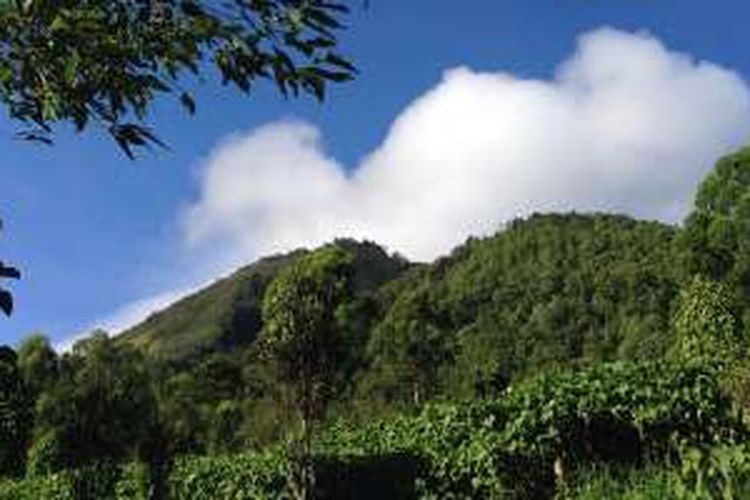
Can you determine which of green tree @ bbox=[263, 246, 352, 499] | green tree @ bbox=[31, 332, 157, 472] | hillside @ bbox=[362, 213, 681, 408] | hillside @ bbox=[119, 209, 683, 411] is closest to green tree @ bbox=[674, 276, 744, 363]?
hillside @ bbox=[119, 209, 683, 411]

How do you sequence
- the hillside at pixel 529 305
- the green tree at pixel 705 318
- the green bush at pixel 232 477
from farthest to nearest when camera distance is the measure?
the hillside at pixel 529 305, the green tree at pixel 705 318, the green bush at pixel 232 477

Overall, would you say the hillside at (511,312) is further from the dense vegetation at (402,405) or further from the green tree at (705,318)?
the green tree at (705,318)

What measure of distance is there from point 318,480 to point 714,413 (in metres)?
6.73

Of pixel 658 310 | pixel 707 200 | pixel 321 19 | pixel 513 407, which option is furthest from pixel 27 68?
pixel 658 310

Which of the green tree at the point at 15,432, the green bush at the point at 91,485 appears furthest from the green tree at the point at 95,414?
the green bush at the point at 91,485

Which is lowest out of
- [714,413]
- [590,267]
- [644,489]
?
[644,489]

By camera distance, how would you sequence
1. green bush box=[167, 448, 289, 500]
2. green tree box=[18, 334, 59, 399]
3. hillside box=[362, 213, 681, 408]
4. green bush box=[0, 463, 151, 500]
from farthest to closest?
1. hillside box=[362, 213, 681, 408]
2. green tree box=[18, 334, 59, 399]
3. green bush box=[0, 463, 151, 500]
4. green bush box=[167, 448, 289, 500]

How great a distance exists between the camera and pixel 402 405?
4628 centimetres

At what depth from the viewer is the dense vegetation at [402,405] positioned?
1900cm

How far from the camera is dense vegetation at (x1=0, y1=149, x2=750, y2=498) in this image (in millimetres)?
18997

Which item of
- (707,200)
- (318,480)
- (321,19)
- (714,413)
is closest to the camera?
(321,19)

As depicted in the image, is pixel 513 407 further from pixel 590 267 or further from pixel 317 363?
pixel 590 267

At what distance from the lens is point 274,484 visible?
23.4 metres

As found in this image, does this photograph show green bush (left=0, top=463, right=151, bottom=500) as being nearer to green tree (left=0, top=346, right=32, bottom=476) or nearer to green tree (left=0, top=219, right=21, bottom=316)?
green tree (left=0, top=346, right=32, bottom=476)
